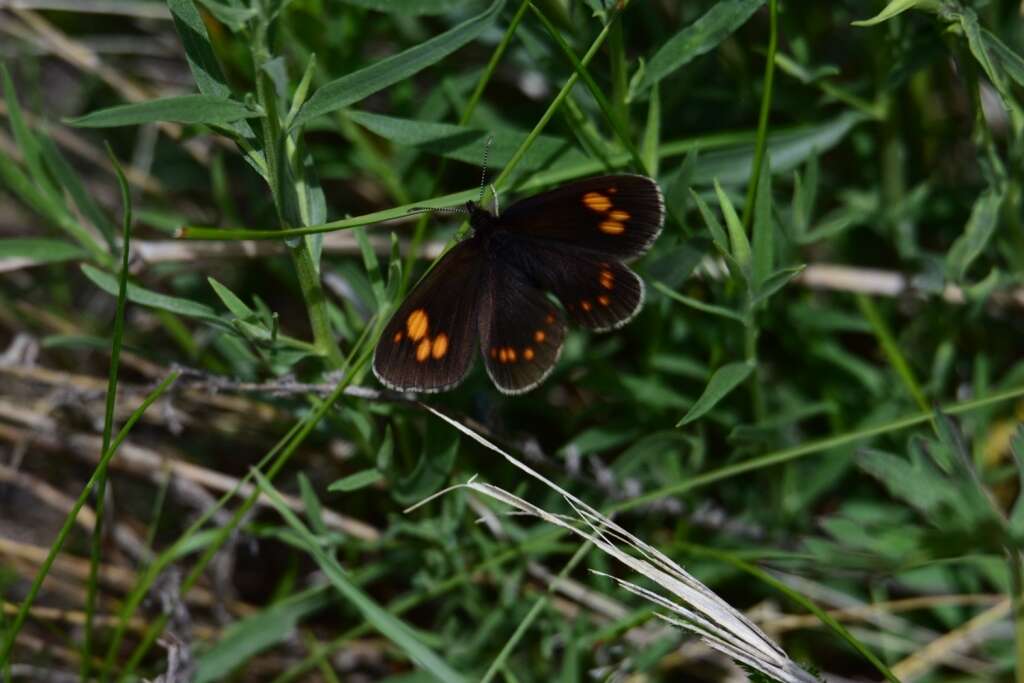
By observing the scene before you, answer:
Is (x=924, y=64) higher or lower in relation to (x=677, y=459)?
higher

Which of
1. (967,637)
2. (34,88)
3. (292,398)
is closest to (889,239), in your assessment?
(967,637)

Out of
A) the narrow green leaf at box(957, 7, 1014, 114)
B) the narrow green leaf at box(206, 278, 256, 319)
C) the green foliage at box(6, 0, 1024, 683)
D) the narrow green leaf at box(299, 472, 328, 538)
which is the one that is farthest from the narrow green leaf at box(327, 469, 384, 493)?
the narrow green leaf at box(957, 7, 1014, 114)

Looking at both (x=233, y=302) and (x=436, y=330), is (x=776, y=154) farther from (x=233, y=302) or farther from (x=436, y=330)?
(x=233, y=302)

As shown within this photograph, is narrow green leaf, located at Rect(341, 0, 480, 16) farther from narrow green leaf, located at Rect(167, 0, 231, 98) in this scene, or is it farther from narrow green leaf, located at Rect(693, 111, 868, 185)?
narrow green leaf, located at Rect(693, 111, 868, 185)

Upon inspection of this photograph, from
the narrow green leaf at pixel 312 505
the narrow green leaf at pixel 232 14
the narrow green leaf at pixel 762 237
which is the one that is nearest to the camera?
the narrow green leaf at pixel 232 14

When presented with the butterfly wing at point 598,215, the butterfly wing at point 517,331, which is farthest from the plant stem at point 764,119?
the butterfly wing at point 517,331

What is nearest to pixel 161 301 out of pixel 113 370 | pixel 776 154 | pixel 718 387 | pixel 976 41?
pixel 113 370

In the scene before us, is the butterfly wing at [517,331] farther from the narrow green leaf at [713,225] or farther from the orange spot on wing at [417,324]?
the narrow green leaf at [713,225]

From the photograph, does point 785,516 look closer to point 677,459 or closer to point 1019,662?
point 677,459
